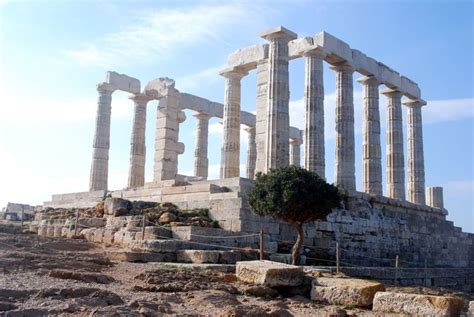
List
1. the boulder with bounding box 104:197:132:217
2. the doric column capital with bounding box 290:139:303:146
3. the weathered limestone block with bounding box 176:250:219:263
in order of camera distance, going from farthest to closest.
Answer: the doric column capital with bounding box 290:139:303:146, the boulder with bounding box 104:197:132:217, the weathered limestone block with bounding box 176:250:219:263

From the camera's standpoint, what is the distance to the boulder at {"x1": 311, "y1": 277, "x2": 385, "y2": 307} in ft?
Result: 31.6

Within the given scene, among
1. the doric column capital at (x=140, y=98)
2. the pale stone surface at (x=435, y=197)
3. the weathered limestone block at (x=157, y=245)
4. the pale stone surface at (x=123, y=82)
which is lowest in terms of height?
the weathered limestone block at (x=157, y=245)

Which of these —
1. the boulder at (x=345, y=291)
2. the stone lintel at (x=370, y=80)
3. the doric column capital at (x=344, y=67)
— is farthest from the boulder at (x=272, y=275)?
the stone lintel at (x=370, y=80)

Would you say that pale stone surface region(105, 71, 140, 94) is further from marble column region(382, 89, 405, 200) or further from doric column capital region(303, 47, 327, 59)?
marble column region(382, 89, 405, 200)

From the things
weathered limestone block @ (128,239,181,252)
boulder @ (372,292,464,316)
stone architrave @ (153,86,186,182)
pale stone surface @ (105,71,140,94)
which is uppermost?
pale stone surface @ (105,71,140,94)

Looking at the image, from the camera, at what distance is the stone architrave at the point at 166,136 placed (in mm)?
28469

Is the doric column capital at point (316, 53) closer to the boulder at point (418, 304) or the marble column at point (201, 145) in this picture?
the marble column at point (201, 145)

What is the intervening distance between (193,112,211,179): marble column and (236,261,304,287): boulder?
80.9 feet

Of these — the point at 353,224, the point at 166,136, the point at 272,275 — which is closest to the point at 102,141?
the point at 166,136

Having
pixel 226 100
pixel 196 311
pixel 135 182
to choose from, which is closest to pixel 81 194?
pixel 135 182

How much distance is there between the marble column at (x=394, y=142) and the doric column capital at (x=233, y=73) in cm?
880

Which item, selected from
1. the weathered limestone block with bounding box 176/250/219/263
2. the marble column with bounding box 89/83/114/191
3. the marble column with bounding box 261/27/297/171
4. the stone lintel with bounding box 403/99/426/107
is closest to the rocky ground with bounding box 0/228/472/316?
the weathered limestone block with bounding box 176/250/219/263

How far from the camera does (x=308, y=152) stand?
26.3 m

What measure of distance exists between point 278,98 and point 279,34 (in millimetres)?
2900
